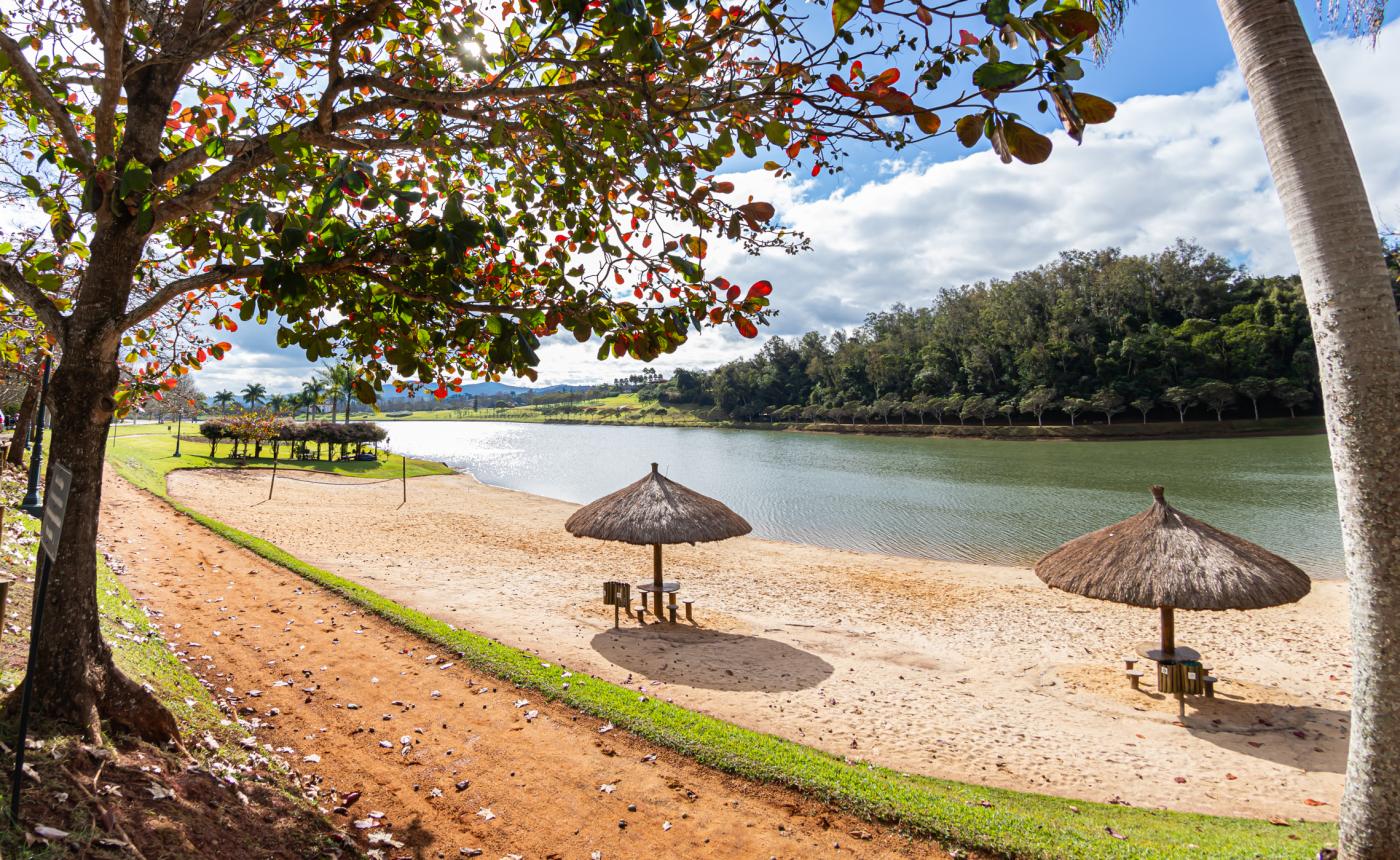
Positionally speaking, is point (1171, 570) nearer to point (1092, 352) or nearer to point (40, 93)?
point (40, 93)

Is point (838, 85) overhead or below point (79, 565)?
overhead

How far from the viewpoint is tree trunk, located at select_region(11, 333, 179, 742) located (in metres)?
3.42

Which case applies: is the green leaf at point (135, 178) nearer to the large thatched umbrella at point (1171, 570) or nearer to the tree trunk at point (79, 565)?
the tree trunk at point (79, 565)

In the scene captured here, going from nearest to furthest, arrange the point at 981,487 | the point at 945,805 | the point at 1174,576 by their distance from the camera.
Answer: the point at 945,805
the point at 1174,576
the point at 981,487

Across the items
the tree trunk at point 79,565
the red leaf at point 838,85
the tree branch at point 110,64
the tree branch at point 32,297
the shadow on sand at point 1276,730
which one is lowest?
the shadow on sand at point 1276,730

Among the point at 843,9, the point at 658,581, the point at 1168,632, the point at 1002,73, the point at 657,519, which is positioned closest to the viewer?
the point at 1002,73

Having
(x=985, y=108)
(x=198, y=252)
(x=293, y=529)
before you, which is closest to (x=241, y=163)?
(x=198, y=252)

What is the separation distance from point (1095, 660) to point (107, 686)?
10.9m

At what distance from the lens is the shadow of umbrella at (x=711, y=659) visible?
26.2ft

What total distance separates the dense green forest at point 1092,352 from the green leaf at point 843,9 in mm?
63698

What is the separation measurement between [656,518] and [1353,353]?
8614 mm

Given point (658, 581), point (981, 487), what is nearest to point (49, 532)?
point (658, 581)

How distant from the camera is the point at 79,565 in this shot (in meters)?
3.63

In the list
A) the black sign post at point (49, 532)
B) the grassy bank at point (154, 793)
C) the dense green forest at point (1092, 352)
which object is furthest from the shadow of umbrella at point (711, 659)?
the dense green forest at point (1092, 352)
